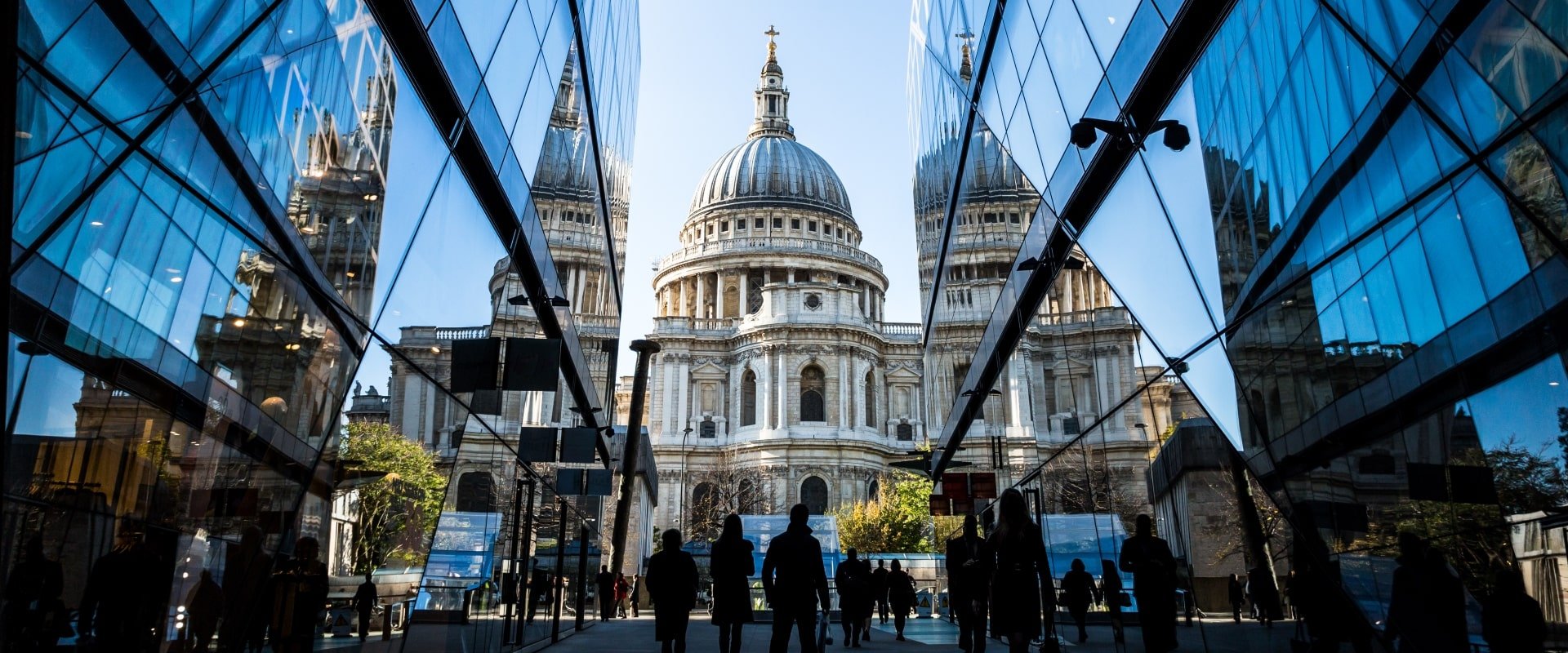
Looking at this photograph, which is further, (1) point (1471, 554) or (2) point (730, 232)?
(2) point (730, 232)

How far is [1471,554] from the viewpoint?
4.15 meters

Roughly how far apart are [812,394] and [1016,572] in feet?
215

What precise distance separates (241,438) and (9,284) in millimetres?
1636

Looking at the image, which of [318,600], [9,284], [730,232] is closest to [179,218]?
[9,284]

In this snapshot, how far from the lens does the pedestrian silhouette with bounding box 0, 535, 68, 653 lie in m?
3.44

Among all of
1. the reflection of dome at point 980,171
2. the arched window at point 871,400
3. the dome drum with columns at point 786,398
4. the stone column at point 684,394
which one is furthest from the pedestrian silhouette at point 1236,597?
the arched window at point 871,400

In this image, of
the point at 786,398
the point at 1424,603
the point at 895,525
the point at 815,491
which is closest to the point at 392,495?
the point at 1424,603

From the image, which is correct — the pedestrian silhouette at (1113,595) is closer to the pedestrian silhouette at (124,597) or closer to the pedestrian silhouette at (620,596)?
the pedestrian silhouette at (124,597)

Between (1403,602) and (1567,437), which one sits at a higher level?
(1567,437)

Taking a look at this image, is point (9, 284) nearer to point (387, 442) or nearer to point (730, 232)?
point (387, 442)

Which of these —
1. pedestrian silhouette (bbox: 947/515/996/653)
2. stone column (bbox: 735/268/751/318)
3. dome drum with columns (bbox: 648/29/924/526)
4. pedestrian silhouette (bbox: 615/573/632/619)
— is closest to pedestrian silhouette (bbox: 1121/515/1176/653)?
pedestrian silhouette (bbox: 947/515/996/653)

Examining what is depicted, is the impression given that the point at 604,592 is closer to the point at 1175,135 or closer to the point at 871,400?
the point at 1175,135

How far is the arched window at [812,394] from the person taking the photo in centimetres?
7269

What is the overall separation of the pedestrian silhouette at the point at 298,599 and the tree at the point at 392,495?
0.57 metres
